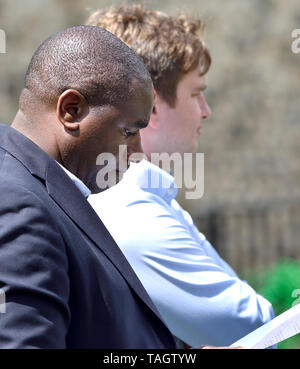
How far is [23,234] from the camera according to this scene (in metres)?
1.46

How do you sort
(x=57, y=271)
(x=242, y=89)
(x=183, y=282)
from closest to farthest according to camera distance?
(x=57, y=271) < (x=183, y=282) < (x=242, y=89)

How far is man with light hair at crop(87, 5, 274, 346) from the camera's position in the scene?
7.30ft

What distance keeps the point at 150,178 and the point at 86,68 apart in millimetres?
693

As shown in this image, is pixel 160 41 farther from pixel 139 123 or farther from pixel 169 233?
pixel 139 123

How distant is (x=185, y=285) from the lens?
7.39ft

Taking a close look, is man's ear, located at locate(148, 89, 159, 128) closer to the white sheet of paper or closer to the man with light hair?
the man with light hair

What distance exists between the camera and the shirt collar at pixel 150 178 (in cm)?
238

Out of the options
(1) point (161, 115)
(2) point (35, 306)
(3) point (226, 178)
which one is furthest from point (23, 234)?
(3) point (226, 178)

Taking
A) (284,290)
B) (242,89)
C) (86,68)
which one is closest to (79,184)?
(86,68)

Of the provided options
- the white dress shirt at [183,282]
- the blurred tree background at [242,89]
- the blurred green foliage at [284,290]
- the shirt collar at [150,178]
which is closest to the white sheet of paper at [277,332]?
the white dress shirt at [183,282]

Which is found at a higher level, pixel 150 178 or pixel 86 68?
pixel 86 68

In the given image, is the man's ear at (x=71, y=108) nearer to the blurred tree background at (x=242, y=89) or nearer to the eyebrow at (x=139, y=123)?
the eyebrow at (x=139, y=123)

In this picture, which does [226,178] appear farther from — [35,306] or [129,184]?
[35,306]

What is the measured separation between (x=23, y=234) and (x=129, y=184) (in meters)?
0.95
